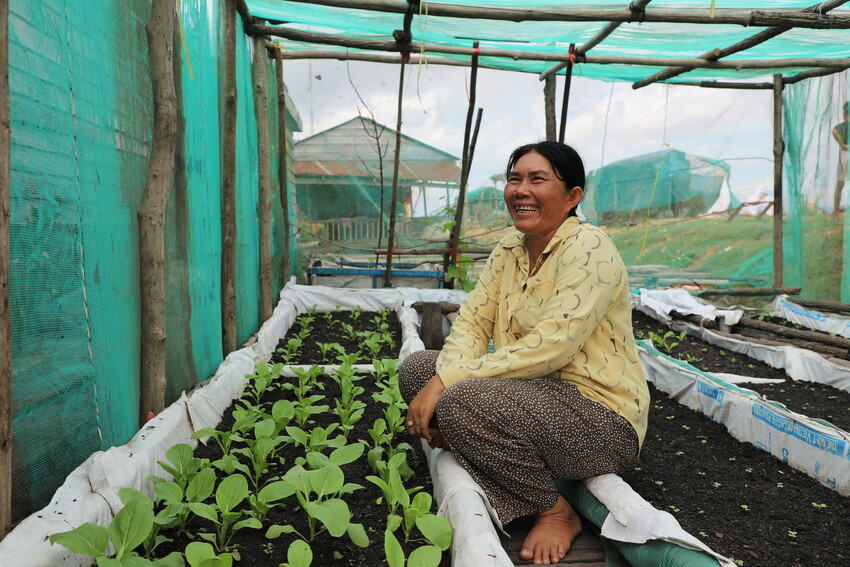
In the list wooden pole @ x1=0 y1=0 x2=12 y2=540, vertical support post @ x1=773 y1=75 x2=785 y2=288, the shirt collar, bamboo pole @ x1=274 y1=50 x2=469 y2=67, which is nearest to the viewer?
wooden pole @ x1=0 y1=0 x2=12 y2=540

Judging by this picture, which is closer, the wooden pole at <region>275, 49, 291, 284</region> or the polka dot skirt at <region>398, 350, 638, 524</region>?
the polka dot skirt at <region>398, 350, 638, 524</region>

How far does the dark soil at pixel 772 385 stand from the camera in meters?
2.86

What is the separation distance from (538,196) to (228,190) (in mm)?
2107

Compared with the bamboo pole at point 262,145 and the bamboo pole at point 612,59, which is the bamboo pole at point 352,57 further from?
the bamboo pole at point 262,145

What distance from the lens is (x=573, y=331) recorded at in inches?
66.4

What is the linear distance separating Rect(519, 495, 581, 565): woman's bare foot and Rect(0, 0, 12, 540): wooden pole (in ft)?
4.17

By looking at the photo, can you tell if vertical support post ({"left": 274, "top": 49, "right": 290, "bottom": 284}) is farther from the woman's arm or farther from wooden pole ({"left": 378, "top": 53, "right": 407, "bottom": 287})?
the woman's arm

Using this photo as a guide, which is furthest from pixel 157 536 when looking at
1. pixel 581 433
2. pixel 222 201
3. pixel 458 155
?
pixel 458 155

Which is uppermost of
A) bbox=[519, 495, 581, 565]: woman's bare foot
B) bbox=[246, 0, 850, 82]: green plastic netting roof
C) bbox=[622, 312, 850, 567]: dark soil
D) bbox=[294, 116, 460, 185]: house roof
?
bbox=[246, 0, 850, 82]: green plastic netting roof

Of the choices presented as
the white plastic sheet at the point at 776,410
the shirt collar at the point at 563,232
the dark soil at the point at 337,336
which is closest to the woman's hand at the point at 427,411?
the shirt collar at the point at 563,232

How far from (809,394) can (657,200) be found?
199 inches

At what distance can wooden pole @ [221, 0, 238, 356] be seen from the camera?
11.0 feet

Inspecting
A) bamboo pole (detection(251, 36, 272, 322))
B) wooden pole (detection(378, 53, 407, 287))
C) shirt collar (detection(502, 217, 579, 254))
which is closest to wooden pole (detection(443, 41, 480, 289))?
wooden pole (detection(378, 53, 407, 287))

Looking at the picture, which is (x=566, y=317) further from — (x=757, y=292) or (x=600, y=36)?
(x=757, y=292)
